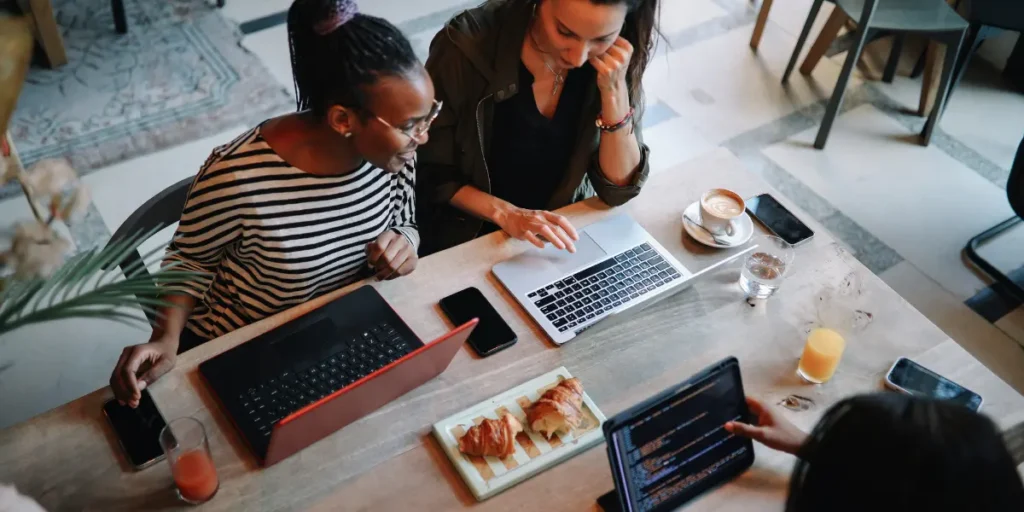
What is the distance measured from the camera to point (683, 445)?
1.14 metres

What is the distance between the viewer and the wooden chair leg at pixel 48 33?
290 centimetres

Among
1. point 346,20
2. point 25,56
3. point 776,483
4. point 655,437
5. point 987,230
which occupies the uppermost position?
point 25,56

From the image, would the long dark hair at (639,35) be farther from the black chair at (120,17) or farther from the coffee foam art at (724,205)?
the black chair at (120,17)

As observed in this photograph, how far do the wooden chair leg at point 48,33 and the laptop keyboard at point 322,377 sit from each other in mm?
2283

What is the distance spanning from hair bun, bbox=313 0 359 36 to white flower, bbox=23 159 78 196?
23.8 inches

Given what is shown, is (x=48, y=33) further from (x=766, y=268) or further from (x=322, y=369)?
(x=766, y=268)

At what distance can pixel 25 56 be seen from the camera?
2.19 feet

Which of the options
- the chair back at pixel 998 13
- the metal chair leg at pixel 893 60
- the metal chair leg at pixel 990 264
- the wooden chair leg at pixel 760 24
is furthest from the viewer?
the wooden chair leg at pixel 760 24

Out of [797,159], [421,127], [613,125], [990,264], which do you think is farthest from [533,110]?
[990,264]

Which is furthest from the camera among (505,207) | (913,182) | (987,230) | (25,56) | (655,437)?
(913,182)

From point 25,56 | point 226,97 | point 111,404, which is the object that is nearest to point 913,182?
point 226,97

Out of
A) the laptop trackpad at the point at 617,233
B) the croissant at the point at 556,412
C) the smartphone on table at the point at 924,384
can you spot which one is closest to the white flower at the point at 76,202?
the croissant at the point at 556,412

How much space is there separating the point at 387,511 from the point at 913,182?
2.49 m

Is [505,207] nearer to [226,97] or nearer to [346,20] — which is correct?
[346,20]
